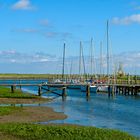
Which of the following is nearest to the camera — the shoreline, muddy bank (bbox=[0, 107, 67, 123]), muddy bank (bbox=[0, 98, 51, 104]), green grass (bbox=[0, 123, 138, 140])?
green grass (bbox=[0, 123, 138, 140])

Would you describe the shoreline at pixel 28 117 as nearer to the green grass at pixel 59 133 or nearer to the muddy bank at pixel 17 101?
the green grass at pixel 59 133

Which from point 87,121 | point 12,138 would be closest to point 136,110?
point 87,121

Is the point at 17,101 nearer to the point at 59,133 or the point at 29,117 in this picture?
the point at 29,117

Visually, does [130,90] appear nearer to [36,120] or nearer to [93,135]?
[36,120]

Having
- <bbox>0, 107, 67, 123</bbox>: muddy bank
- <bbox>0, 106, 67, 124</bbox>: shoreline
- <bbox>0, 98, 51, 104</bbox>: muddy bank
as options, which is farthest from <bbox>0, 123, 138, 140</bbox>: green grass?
<bbox>0, 98, 51, 104</bbox>: muddy bank

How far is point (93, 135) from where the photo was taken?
3359cm

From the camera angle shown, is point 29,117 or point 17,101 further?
point 17,101

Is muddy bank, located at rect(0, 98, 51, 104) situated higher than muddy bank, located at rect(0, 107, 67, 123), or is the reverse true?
muddy bank, located at rect(0, 98, 51, 104)

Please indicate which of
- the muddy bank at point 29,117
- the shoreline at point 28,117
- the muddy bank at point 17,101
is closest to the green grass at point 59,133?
the shoreline at point 28,117

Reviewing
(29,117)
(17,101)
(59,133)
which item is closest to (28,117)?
(29,117)

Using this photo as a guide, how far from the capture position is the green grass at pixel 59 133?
32.6m

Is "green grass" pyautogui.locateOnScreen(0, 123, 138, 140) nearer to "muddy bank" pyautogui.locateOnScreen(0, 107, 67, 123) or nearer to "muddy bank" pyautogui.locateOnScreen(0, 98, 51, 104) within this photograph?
"muddy bank" pyautogui.locateOnScreen(0, 107, 67, 123)

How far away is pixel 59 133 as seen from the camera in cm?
3384

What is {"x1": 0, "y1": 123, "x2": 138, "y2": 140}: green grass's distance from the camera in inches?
1282
